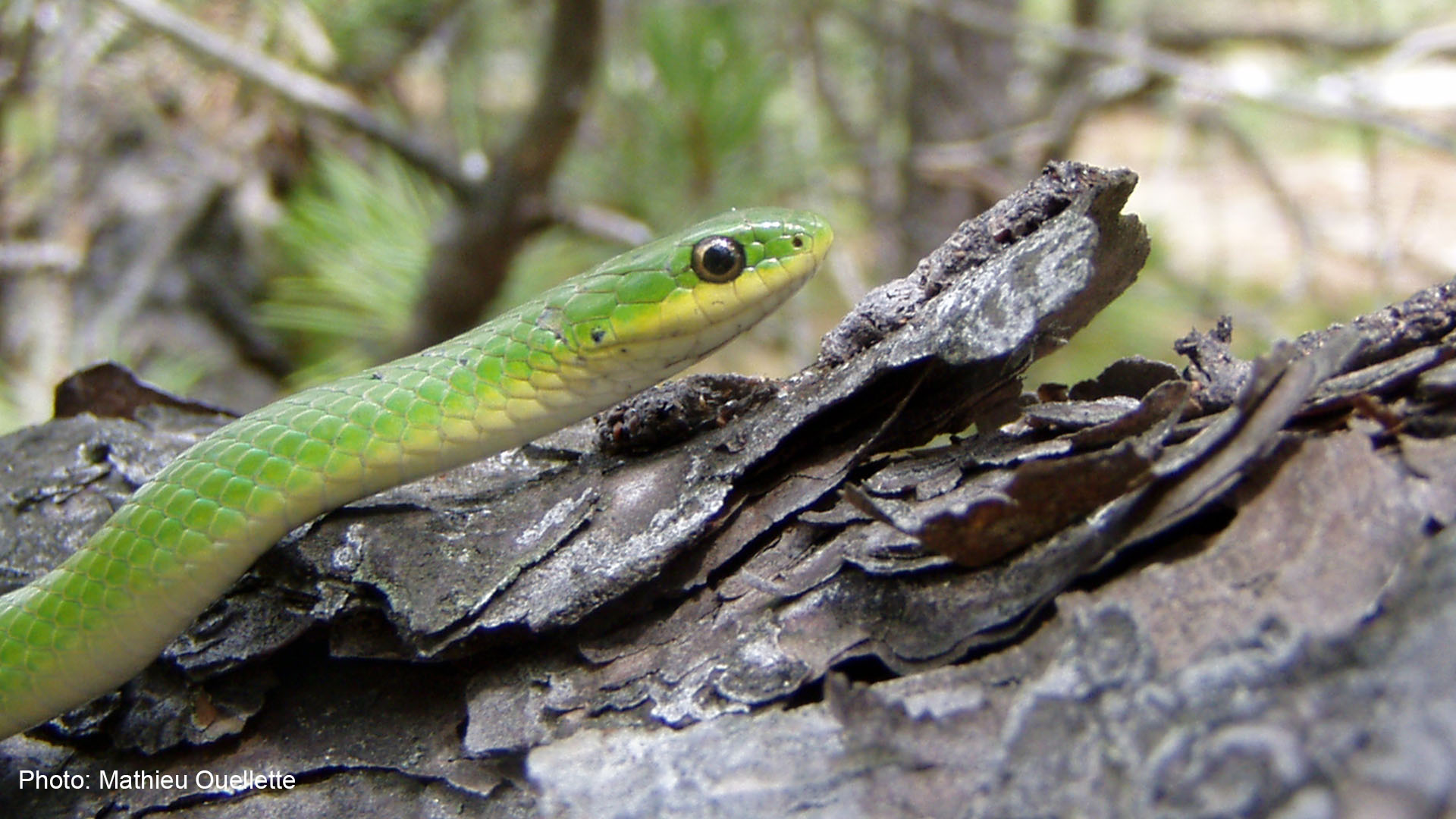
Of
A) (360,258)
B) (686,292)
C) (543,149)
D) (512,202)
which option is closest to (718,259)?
(686,292)

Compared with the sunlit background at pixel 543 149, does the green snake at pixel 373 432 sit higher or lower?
lower

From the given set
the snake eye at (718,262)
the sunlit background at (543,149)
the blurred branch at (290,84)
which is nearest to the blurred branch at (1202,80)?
the sunlit background at (543,149)

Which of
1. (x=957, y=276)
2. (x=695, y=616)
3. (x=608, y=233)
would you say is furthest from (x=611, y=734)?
(x=608, y=233)

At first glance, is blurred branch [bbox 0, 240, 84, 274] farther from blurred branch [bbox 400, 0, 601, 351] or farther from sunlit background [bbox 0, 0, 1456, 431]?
blurred branch [bbox 400, 0, 601, 351]

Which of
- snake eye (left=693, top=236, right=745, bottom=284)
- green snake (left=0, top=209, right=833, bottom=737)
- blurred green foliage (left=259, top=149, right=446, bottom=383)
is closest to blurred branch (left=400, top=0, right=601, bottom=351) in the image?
blurred green foliage (left=259, top=149, right=446, bottom=383)

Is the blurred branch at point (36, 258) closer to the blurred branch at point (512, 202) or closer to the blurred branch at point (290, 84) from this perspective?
the blurred branch at point (290, 84)

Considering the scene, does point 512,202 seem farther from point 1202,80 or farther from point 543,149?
point 1202,80

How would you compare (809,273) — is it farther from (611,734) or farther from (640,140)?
(640,140)

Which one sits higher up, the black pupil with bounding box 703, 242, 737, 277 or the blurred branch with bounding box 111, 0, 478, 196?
the blurred branch with bounding box 111, 0, 478, 196

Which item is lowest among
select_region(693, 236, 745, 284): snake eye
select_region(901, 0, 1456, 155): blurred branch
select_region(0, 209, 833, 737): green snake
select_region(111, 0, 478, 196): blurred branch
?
select_region(0, 209, 833, 737): green snake
